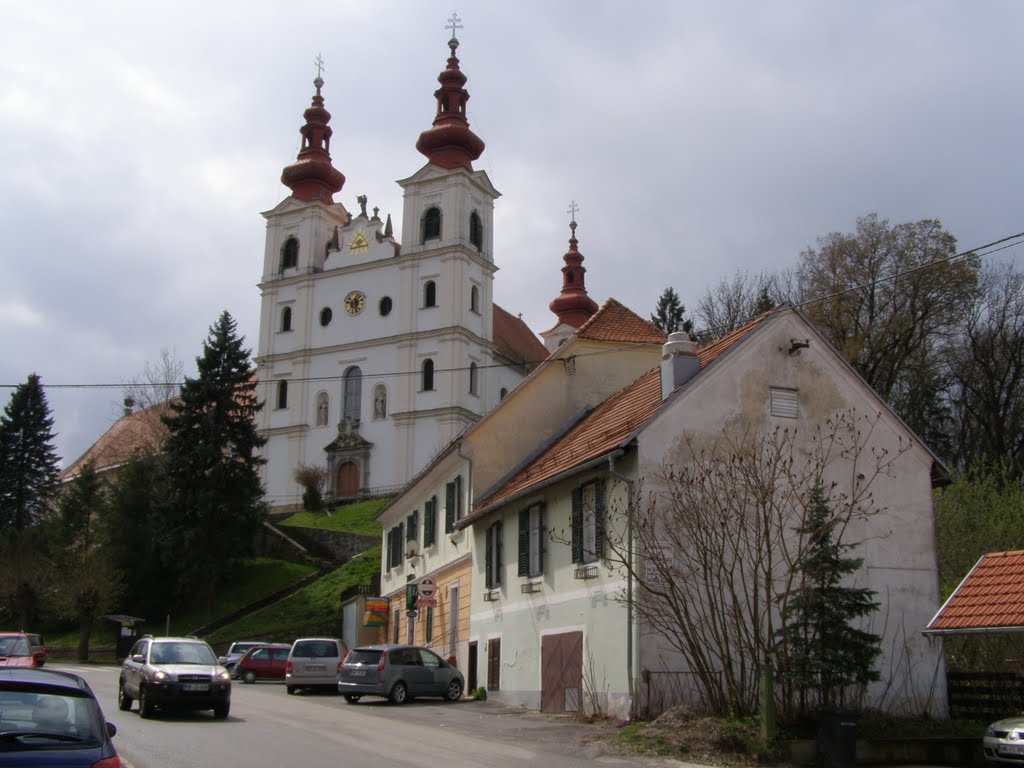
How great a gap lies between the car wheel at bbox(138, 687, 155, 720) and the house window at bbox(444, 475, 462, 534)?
9.59 m

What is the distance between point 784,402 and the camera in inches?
781

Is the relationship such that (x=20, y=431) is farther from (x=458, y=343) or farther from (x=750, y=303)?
(x=750, y=303)

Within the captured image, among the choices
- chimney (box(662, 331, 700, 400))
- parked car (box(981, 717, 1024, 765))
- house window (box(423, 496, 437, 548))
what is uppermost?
chimney (box(662, 331, 700, 400))

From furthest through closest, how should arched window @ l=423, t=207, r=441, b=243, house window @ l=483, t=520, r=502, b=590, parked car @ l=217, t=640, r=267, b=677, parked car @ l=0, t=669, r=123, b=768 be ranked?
arched window @ l=423, t=207, r=441, b=243 → parked car @ l=217, t=640, r=267, b=677 → house window @ l=483, t=520, r=502, b=590 → parked car @ l=0, t=669, r=123, b=768

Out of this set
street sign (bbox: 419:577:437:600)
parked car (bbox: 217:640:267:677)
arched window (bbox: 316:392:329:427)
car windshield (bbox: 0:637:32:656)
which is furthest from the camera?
arched window (bbox: 316:392:329:427)

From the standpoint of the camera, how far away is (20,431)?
2928 inches

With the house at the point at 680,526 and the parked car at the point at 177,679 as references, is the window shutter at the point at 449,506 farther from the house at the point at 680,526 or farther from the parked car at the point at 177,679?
the parked car at the point at 177,679

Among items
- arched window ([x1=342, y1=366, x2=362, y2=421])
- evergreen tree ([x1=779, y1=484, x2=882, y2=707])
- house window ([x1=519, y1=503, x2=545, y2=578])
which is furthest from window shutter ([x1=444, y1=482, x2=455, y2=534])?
arched window ([x1=342, y1=366, x2=362, y2=421])

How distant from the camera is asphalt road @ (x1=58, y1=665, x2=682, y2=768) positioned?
13.4 meters

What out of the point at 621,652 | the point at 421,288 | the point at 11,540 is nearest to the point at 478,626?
the point at 621,652

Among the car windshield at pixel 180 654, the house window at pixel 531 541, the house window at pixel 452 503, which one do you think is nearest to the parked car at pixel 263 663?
the house window at pixel 452 503

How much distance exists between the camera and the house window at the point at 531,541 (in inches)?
868

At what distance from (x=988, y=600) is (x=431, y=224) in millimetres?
56784

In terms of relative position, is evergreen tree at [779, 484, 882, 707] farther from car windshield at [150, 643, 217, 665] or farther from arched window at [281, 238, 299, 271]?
arched window at [281, 238, 299, 271]
